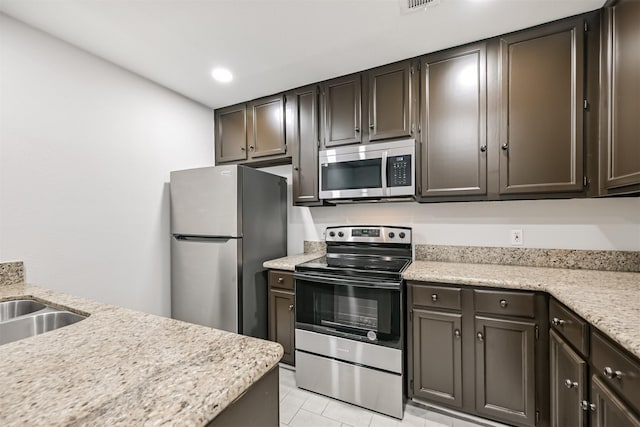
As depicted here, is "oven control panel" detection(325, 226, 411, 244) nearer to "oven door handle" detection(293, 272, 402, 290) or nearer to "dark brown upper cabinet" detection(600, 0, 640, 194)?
"oven door handle" detection(293, 272, 402, 290)

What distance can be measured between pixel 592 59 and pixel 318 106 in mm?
1793

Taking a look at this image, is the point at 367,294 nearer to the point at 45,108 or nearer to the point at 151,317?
the point at 151,317

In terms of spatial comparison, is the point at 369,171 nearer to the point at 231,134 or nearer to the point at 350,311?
the point at 350,311

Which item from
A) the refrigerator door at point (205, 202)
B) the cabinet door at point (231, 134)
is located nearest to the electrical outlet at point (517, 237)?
the refrigerator door at point (205, 202)

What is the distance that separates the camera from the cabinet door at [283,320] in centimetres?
219

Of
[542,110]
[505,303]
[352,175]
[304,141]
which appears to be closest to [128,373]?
[505,303]

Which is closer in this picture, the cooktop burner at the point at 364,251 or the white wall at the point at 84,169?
the white wall at the point at 84,169

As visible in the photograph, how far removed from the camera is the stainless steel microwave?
2008 millimetres

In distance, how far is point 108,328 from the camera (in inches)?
34.6

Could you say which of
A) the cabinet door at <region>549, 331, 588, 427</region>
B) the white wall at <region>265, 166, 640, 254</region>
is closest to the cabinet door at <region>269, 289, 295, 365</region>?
the white wall at <region>265, 166, 640, 254</region>

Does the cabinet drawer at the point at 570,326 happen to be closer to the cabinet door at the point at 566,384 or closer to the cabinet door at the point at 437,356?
the cabinet door at the point at 566,384

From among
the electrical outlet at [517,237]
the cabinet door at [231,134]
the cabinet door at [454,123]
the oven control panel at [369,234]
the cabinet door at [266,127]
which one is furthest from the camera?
the cabinet door at [231,134]

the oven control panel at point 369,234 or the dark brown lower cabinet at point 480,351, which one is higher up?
the oven control panel at point 369,234

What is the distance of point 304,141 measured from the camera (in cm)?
245
